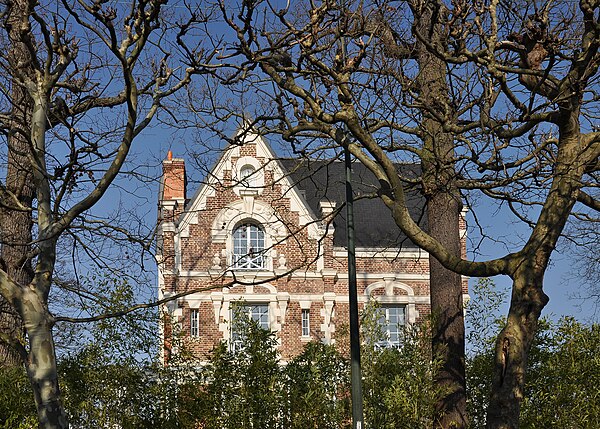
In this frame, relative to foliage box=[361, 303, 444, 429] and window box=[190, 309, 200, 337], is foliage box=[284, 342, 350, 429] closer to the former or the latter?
foliage box=[361, 303, 444, 429]

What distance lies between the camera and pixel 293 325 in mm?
28453

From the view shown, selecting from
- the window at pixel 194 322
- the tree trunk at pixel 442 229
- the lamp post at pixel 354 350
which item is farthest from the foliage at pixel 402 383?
the window at pixel 194 322

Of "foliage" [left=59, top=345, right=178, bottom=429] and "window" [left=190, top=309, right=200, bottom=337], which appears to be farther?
"window" [left=190, top=309, right=200, bottom=337]

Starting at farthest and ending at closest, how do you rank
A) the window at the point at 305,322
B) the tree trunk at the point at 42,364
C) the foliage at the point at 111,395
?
the window at the point at 305,322
the foliage at the point at 111,395
the tree trunk at the point at 42,364

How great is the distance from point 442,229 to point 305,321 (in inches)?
572

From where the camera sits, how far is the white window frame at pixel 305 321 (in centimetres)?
2855

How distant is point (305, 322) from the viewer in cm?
2870

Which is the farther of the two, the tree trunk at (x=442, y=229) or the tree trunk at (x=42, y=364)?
the tree trunk at (x=442, y=229)

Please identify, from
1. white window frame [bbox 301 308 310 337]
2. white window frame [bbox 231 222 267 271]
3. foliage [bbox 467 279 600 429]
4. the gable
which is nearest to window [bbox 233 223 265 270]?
white window frame [bbox 231 222 267 271]

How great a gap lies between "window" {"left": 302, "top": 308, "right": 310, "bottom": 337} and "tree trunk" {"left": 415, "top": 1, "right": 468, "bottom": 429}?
14.0 meters

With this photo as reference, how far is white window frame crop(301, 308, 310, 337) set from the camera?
1124 inches

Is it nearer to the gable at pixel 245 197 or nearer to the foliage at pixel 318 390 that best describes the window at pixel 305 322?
the gable at pixel 245 197

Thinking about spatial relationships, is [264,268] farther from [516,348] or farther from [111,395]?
[516,348]

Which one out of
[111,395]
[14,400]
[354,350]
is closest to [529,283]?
[354,350]
